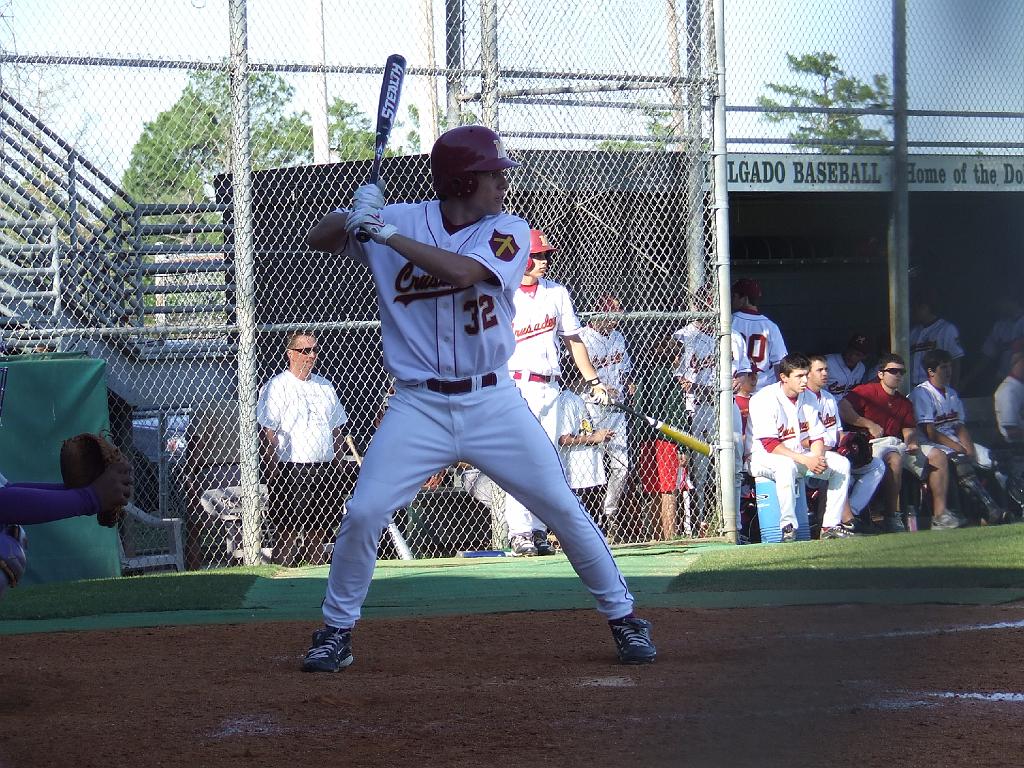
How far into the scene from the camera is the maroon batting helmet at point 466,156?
4336 millimetres

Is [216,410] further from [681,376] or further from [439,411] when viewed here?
[439,411]

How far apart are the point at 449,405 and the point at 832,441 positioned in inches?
223

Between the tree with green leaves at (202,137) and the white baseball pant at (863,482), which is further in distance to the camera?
the tree with green leaves at (202,137)

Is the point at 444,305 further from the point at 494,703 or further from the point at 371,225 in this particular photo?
the point at 494,703

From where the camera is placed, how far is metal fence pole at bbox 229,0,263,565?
8352 mm

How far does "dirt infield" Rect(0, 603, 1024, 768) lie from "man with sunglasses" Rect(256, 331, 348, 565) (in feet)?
10.8

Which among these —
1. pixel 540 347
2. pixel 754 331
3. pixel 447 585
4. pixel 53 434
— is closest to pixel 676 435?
pixel 540 347

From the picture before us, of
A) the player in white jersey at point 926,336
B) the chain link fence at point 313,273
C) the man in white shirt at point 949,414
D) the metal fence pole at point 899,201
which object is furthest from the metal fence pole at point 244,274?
the metal fence pole at point 899,201

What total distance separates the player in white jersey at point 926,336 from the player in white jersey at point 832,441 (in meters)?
6.50

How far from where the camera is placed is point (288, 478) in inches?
340

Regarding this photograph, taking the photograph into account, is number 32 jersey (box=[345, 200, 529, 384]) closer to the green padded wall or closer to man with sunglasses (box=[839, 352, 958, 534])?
man with sunglasses (box=[839, 352, 958, 534])

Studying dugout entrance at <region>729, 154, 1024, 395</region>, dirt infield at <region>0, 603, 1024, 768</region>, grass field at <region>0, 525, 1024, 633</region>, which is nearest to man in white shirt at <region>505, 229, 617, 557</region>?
grass field at <region>0, 525, 1024, 633</region>

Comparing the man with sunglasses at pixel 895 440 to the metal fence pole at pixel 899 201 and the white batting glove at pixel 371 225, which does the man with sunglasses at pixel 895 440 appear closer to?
the metal fence pole at pixel 899 201

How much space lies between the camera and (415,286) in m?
4.33
